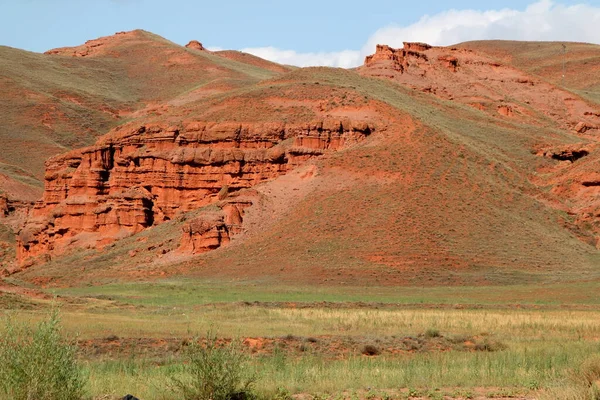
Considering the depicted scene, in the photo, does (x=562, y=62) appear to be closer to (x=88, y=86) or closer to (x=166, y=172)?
(x=88, y=86)

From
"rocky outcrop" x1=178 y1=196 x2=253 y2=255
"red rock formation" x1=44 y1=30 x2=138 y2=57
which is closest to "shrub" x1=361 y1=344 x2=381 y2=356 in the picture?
"rocky outcrop" x1=178 y1=196 x2=253 y2=255

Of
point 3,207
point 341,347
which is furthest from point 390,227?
point 3,207

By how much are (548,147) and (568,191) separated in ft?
41.0

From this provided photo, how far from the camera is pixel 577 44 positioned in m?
195

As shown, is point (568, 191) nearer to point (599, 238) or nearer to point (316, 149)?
point (599, 238)

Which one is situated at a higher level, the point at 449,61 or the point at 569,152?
the point at 449,61

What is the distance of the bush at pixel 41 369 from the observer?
1455cm

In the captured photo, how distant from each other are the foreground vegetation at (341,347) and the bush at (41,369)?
1.34 metres

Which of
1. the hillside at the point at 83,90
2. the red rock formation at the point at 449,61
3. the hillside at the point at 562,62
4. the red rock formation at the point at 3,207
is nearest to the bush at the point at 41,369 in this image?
the hillside at the point at 83,90

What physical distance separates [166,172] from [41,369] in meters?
56.3

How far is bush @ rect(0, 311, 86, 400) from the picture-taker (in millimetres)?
14547

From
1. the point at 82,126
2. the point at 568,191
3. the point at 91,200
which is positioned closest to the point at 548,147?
the point at 568,191

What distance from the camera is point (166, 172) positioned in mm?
70312

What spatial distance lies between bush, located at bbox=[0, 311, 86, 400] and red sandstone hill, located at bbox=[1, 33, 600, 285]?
38.5m
